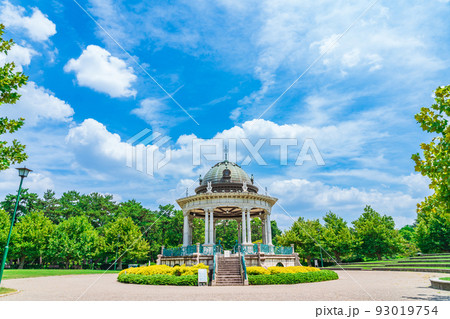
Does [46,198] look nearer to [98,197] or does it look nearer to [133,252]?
[98,197]

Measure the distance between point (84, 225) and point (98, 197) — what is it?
2625 cm

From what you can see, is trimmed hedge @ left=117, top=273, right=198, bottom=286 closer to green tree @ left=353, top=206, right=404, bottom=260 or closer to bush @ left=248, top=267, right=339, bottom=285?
bush @ left=248, top=267, right=339, bottom=285

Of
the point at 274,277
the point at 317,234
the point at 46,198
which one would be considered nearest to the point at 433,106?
the point at 274,277

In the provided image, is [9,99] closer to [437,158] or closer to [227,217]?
[437,158]

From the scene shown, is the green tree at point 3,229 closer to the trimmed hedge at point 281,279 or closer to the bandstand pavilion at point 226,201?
the bandstand pavilion at point 226,201

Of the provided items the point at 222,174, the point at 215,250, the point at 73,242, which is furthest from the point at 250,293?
the point at 73,242

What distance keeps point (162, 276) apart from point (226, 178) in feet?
55.2

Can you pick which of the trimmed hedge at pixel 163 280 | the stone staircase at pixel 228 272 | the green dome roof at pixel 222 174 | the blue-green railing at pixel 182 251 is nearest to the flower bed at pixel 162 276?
the trimmed hedge at pixel 163 280

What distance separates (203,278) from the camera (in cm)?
1920

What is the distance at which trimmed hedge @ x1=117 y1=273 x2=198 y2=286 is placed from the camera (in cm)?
1939

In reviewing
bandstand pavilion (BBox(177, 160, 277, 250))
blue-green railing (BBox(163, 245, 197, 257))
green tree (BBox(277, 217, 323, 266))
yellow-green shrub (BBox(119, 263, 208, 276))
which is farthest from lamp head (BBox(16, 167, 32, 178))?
green tree (BBox(277, 217, 323, 266))

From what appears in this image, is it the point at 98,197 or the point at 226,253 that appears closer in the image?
the point at 226,253

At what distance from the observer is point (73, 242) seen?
4703 centimetres

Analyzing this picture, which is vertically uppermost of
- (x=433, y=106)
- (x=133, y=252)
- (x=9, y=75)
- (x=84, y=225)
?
(x=9, y=75)
